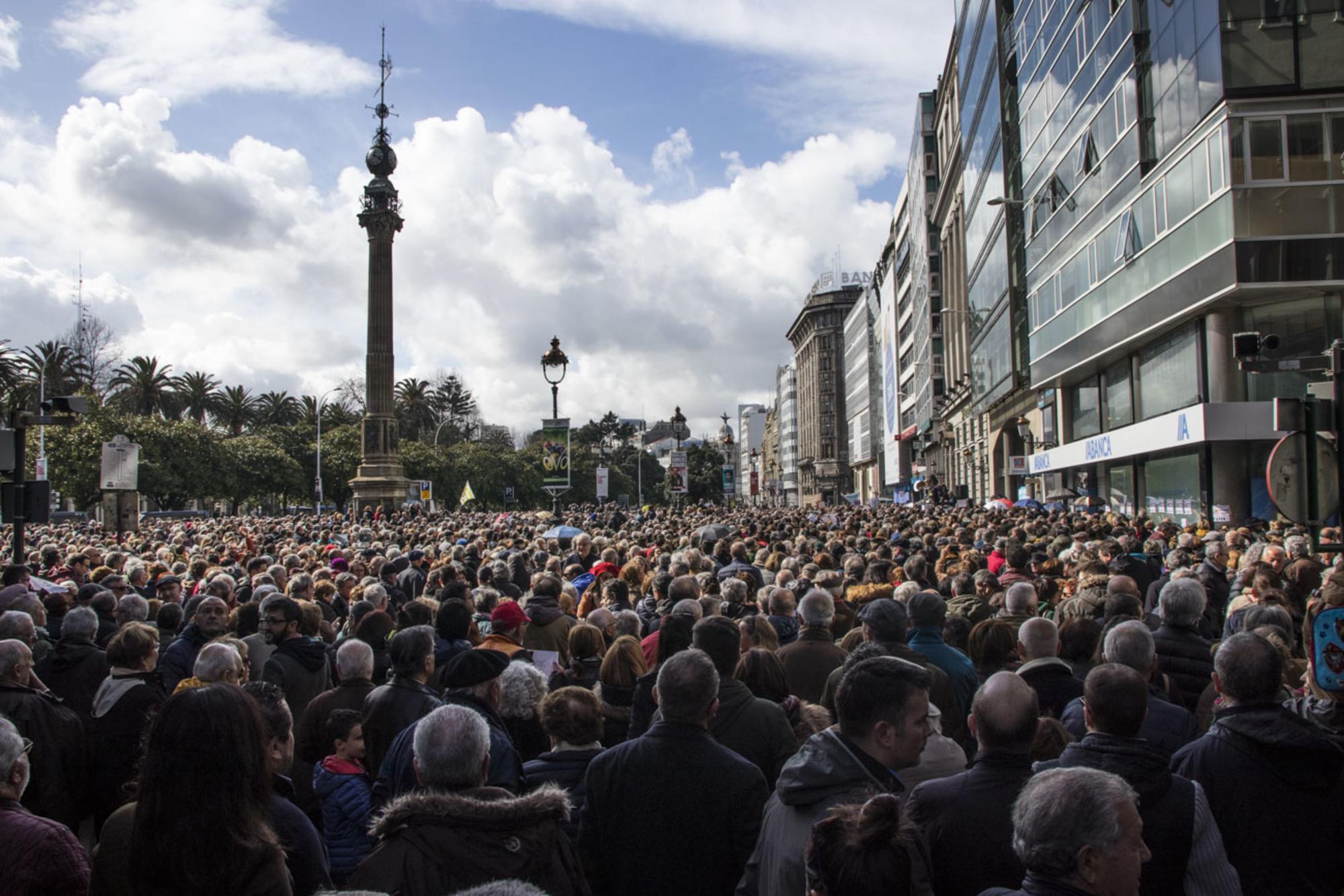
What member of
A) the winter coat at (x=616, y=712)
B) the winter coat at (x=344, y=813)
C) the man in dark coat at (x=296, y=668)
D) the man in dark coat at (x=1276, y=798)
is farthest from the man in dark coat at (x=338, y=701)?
the man in dark coat at (x=1276, y=798)

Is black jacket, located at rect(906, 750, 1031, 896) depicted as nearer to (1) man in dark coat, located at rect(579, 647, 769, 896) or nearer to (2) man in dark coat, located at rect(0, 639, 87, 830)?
(1) man in dark coat, located at rect(579, 647, 769, 896)

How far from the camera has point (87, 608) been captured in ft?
22.8

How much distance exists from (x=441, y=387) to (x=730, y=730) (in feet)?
351

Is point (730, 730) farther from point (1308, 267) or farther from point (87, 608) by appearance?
point (1308, 267)

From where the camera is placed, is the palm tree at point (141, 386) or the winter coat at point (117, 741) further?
the palm tree at point (141, 386)

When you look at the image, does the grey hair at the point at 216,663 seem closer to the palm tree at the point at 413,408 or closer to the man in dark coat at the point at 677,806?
the man in dark coat at the point at 677,806

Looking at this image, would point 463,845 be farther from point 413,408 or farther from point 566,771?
point 413,408

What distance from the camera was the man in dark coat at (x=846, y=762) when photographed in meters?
3.35

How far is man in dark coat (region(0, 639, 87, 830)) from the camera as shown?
526cm

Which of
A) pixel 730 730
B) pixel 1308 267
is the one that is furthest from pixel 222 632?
pixel 1308 267

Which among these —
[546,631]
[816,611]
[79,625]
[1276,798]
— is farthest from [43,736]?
[1276,798]

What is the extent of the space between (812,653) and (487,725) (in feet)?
10.2

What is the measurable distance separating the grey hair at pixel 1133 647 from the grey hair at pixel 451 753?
3077 mm

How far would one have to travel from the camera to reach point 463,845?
10.5 ft
